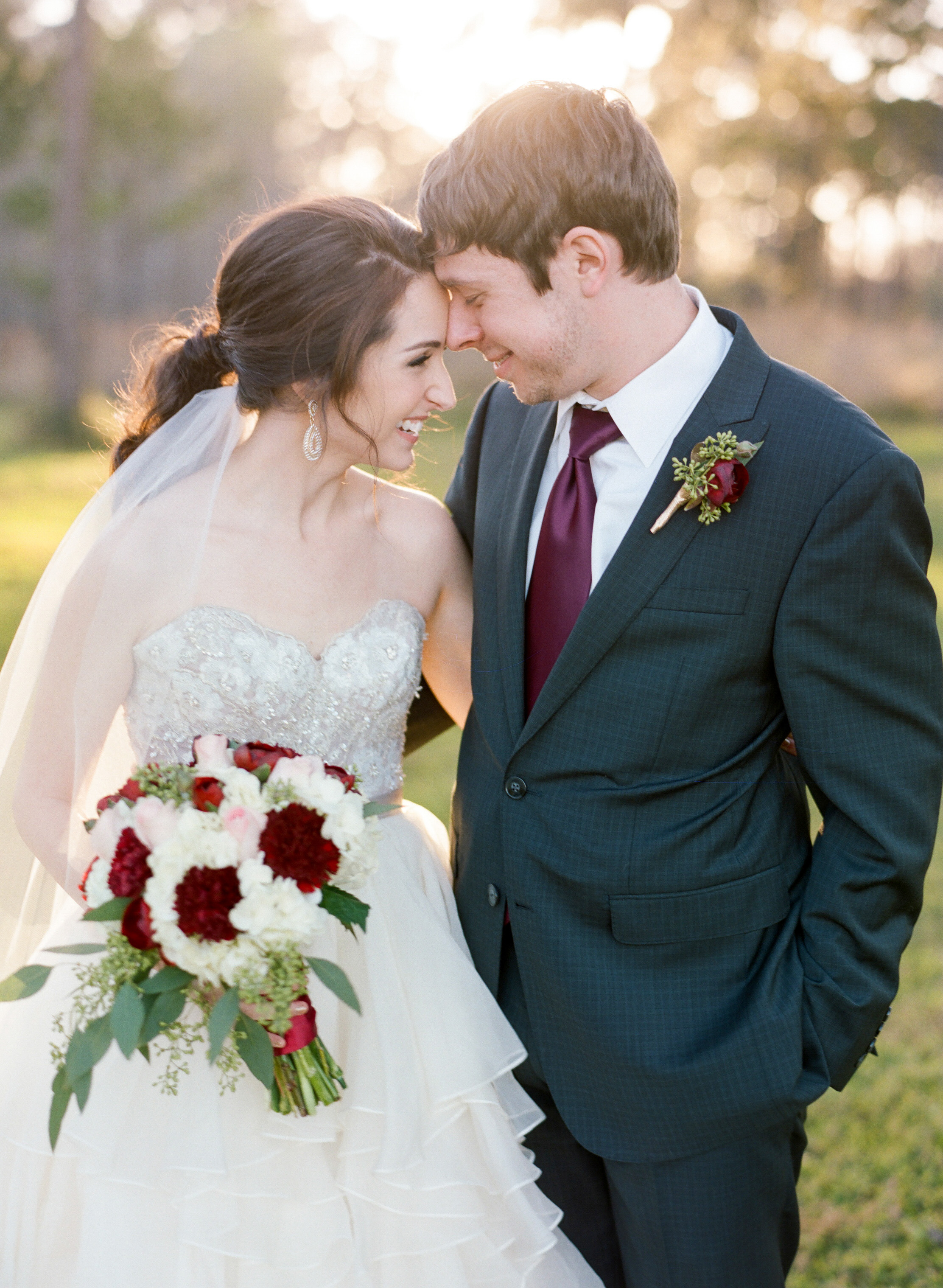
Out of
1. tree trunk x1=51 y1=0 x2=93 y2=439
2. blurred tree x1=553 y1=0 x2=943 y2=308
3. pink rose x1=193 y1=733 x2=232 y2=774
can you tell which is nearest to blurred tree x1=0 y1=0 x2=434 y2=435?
tree trunk x1=51 y1=0 x2=93 y2=439

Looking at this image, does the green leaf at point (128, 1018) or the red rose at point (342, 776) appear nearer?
the green leaf at point (128, 1018)

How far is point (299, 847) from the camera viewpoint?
1.80 m

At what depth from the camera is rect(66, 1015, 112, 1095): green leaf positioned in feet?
5.81

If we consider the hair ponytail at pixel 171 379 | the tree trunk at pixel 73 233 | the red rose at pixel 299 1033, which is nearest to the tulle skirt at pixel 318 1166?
the red rose at pixel 299 1033

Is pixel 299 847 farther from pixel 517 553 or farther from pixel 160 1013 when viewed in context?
pixel 517 553

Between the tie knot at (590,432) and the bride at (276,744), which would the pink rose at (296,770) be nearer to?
the bride at (276,744)

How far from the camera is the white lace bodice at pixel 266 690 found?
241 centimetres

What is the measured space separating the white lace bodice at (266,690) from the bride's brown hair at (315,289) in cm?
54

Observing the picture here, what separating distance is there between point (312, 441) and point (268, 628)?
17.9 inches

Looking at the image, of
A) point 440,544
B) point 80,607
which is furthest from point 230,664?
point 440,544

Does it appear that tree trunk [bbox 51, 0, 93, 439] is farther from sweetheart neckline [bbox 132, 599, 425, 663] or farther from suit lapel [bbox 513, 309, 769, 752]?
suit lapel [bbox 513, 309, 769, 752]

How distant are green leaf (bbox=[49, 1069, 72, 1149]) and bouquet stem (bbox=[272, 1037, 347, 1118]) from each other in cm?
35

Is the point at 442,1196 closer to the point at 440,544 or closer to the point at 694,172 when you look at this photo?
the point at 440,544

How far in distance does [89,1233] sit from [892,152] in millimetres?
25601
